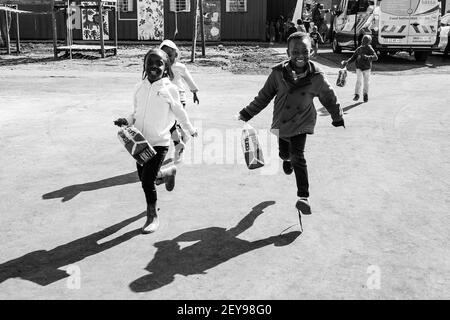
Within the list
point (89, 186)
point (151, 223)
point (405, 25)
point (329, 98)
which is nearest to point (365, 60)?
point (329, 98)

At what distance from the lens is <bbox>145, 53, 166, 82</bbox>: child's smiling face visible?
17.6 ft

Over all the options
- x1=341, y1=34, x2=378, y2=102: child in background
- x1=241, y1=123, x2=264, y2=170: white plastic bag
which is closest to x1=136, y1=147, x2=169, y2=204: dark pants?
x1=241, y1=123, x2=264, y2=170: white plastic bag

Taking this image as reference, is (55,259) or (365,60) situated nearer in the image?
(55,259)

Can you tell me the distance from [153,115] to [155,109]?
0.20 feet

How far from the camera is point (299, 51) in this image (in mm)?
5383

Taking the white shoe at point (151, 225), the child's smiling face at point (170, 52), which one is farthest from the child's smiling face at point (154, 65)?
the child's smiling face at point (170, 52)

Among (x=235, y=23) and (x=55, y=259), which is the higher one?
(x=235, y=23)

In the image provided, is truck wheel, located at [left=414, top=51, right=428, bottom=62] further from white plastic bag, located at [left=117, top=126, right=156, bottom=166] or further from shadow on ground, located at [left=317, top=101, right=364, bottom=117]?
white plastic bag, located at [left=117, top=126, right=156, bottom=166]

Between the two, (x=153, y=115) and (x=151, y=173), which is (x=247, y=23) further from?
(x=151, y=173)

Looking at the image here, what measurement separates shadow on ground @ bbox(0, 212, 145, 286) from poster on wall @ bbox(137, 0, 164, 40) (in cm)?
2589

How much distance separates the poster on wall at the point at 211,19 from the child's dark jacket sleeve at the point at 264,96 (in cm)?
2494

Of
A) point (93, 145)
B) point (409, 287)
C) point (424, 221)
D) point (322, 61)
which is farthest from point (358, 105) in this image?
point (322, 61)

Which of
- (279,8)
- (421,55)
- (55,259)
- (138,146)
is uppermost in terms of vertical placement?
(279,8)

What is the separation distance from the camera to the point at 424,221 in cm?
566
